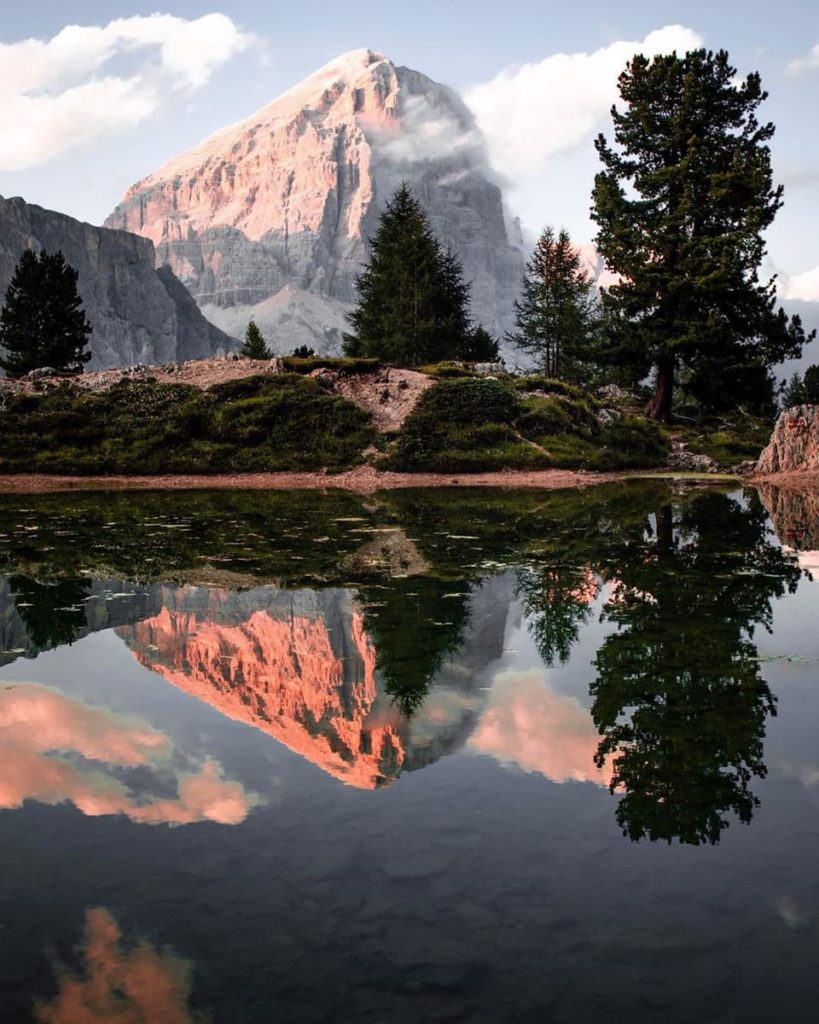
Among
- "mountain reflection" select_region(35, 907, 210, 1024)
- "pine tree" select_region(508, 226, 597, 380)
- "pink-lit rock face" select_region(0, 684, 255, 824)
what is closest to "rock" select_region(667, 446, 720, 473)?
"pine tree" select_region(508, 226, 597, 380)

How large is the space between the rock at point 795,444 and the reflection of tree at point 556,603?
83.9 feet

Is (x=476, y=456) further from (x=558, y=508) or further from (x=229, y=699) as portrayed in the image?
(x=229, y=699)

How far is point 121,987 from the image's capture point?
3975 mm

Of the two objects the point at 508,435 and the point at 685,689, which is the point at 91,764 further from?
the point at 508,435

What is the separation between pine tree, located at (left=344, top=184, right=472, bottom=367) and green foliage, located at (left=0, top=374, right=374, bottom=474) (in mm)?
23900

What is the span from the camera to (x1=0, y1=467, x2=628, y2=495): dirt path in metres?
35.7

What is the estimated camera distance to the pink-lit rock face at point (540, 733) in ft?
21.1

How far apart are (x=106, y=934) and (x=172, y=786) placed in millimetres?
1908

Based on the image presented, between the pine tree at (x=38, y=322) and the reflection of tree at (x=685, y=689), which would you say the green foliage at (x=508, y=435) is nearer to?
the reflection of tree at (x=685, y=689)

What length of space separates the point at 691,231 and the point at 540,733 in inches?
1881

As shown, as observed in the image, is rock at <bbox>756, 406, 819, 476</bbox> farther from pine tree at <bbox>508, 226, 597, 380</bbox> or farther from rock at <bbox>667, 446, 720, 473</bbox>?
pine tree at <bbox>508, 226, 597, 380</bbox>

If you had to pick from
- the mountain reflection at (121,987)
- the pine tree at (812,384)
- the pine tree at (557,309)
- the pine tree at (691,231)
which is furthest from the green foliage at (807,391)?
the mountain reflection at (121,987)

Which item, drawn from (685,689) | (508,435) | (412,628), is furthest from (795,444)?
(685,689)

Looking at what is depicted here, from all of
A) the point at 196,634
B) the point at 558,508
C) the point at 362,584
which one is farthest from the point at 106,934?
the point at 558,508
